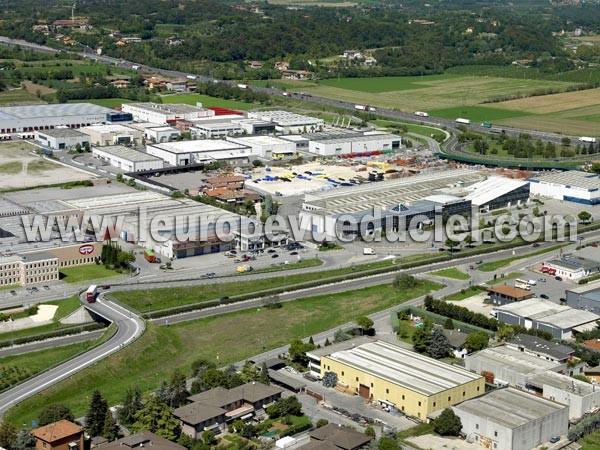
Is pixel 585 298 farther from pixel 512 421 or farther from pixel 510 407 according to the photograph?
pixel 512 421

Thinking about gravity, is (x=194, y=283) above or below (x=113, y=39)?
below

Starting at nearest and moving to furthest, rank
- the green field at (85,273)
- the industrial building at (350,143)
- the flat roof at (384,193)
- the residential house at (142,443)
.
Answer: the residential house at (142,443) → the green field at (85,273) → the flat roof at (384,193) → the industrial building at (350,143)

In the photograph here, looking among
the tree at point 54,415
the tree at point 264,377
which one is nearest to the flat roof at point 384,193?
the tree at point 264,377

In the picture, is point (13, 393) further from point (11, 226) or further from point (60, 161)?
point (60, 161)

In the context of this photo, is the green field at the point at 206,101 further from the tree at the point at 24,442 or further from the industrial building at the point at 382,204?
the tree at the point at 24,442

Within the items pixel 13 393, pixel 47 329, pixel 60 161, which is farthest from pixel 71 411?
pixel 60 161

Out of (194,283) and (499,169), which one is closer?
(194,283)
